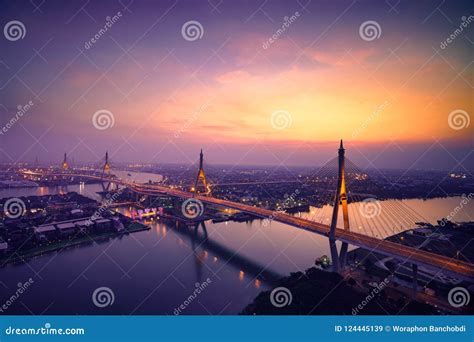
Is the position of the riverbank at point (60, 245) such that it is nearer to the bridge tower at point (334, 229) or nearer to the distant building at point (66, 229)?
the distant building at point (66, 229)

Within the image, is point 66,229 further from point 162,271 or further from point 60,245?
point 162,271

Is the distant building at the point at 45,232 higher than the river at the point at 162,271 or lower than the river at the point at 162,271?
lower

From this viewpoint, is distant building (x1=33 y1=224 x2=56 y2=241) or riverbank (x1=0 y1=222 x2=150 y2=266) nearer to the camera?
riverbank (x1=0 y1=222 x2=150 y2=266)

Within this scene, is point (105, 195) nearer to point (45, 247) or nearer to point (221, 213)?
point (221, 213)

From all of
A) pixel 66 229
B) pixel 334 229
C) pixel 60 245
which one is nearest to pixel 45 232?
pixel 66 229

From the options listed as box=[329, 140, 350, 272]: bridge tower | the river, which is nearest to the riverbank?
the river

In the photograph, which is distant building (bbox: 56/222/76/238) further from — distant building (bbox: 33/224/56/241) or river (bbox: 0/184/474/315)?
river (bbox: 0/184/474/315)

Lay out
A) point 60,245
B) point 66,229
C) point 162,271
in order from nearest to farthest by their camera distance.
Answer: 1. point 162,271
2. point 60,245
3. point 66,229

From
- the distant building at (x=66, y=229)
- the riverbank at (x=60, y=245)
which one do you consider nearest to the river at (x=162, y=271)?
the riverbank at (x=60, y=245)

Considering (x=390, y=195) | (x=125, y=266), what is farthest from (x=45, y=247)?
(x=390, y=195)

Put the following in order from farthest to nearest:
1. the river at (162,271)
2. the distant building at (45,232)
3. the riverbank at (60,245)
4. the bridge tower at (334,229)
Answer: the distant building at (45,232) → the riverbank at (60,245) → the bridge tower at (334,229) → the river at (162,271)

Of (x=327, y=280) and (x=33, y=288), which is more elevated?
(x=327, y=280)
